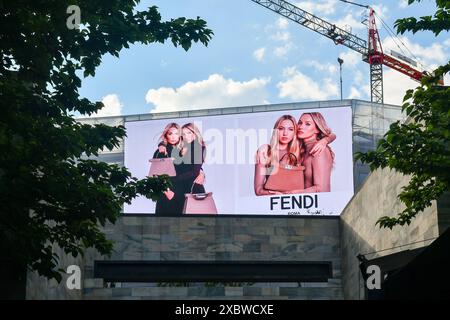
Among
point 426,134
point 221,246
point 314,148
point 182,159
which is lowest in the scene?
point 221,246

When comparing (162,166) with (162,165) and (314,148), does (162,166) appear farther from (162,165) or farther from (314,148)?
(314,148)

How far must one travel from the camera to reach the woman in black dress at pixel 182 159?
77125 millimetres

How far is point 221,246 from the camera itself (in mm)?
31422

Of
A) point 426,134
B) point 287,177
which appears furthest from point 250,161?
point 426,134

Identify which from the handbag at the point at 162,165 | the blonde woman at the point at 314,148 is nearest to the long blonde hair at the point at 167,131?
the handbag at the point at 162,165

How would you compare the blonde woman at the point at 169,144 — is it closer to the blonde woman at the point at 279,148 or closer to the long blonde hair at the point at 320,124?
the blonde woman at the point at 279,148

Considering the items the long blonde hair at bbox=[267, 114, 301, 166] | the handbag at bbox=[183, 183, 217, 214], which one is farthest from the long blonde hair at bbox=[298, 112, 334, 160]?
the handbag at bbox=[183, 183, 217, 214]

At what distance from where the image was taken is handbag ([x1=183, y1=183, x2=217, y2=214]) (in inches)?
3027

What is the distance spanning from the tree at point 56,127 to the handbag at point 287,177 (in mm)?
56844

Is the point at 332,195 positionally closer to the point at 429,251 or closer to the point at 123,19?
the point at 123,19

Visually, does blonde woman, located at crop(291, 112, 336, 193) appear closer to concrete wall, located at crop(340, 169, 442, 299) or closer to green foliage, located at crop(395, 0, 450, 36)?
concrete wall, located at crop(340, 169, 442, 299)

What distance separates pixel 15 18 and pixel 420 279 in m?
8.14

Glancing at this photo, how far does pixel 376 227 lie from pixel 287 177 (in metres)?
47.9
